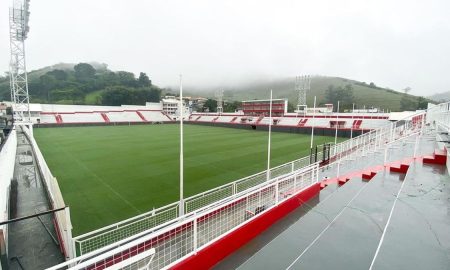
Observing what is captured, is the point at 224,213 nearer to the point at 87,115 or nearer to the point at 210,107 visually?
the point at 87,115

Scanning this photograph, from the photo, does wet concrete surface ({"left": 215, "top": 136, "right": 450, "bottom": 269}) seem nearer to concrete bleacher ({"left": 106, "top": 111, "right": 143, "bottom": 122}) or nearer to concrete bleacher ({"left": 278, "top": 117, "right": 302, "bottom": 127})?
concrete bleacher ({"left": 278, "top": 117, "right": 302, "bottom": 127})

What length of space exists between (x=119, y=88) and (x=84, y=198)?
7481 cm

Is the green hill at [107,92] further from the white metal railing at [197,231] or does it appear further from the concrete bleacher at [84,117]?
the white metal railing at [197,231]

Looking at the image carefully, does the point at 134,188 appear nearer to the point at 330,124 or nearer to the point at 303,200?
the point at 303,200

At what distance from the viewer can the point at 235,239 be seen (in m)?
3.55

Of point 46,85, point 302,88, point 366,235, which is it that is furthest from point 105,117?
point 366,235

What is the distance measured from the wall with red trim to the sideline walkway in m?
2.41

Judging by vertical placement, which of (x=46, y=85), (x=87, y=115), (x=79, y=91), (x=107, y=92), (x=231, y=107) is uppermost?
(x=46, y=85)

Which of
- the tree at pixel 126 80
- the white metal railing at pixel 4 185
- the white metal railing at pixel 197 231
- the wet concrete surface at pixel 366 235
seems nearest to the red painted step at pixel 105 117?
the white metal railing at pixel 4 185

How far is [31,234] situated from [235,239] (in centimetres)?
583

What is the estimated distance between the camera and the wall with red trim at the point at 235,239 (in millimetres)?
2992

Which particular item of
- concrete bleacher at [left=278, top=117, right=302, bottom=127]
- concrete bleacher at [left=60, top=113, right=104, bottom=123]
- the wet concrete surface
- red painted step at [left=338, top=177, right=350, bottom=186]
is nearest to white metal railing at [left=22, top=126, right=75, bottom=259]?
the wet concrete surface

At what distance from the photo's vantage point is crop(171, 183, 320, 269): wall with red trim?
2.99 metres

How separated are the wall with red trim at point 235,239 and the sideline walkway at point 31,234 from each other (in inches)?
94.9
